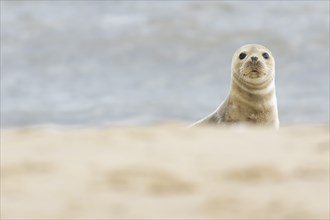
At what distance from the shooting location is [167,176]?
4555 millimetres

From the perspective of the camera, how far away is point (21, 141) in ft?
17.2

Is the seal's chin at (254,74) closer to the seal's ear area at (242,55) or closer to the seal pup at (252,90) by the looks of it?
the seal pup at (252,90)

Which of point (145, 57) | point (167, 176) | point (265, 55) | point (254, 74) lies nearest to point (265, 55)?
point (265, 55)

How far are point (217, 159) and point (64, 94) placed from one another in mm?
11889

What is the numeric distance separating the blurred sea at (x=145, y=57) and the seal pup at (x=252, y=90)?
4244 millimetres

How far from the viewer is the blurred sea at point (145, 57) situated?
616 inches

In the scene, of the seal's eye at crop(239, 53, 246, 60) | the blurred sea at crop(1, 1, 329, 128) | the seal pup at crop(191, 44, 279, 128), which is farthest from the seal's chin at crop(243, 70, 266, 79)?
the blurred sea at crop(1, 1, 329, 128)

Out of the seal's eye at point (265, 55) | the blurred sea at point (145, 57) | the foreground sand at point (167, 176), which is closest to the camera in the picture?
the foreground sand at point (167, 176)

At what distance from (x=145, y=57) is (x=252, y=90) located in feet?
25.1

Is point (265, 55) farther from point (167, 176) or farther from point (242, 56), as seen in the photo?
point (167, 176)

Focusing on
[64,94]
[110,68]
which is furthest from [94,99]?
[110,68]

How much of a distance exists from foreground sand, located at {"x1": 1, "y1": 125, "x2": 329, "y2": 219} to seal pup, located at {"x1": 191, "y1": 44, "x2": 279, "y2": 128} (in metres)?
4.87

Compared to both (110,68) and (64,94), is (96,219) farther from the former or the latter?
(110,68)

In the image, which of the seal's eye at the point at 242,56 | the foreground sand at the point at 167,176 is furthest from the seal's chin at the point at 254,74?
the foreground sand at the point at 167,176
